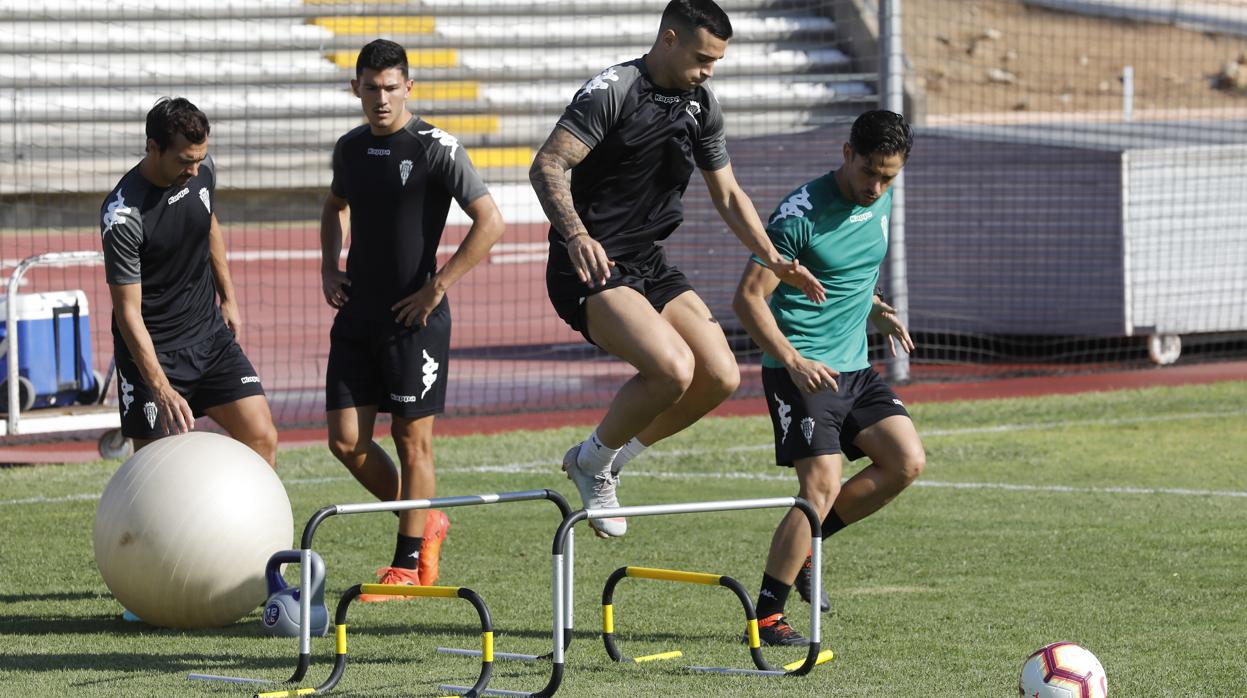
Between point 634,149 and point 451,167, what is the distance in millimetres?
1090

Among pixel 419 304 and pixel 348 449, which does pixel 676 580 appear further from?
pixel 348 449

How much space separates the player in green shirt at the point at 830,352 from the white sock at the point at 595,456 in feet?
2.27

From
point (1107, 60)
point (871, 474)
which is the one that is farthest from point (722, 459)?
point (1107, 60)

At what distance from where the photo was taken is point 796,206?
6.66 m

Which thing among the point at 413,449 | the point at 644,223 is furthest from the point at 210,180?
the point at 644,223

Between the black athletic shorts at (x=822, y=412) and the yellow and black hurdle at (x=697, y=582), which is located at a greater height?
the black athletic shorts at (x=822, y=412)

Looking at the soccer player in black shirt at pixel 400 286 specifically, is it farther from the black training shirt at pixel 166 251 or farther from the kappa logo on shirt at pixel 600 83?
the kappa logo on shirt at pixel 600 83

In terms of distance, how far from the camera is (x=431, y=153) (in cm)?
736

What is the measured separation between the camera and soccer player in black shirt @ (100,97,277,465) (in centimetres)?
693

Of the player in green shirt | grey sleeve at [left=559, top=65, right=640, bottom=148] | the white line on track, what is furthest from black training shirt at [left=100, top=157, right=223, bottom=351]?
the white line on track

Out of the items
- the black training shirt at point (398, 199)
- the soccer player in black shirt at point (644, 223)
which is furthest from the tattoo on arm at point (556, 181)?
the black training shirt at point (398, 199)

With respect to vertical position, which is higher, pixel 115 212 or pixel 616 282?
pixel 115 212

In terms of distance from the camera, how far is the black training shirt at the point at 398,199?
7.36 m

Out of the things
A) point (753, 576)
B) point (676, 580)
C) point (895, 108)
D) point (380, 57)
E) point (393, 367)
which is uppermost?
point (895, 108)
